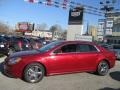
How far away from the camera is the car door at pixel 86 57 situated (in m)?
10.6

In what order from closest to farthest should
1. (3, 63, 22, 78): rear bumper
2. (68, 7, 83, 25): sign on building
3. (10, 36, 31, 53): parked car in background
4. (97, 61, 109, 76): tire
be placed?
(3, 63, 22, 78): rear bumper
(97, 61, 109, 76): tire
(10, 36, 31, 53): parked car in background
(68, 7, 83, 25): sign on building

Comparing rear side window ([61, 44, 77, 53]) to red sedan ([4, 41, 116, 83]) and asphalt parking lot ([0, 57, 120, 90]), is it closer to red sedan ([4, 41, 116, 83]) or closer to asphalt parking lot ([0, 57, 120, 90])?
red sedan ([4, 41, 116, 83])

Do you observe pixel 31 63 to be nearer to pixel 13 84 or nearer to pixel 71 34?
pixel 13 84

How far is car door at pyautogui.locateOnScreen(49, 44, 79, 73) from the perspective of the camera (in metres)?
9.88

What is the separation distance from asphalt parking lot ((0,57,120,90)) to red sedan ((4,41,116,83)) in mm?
264

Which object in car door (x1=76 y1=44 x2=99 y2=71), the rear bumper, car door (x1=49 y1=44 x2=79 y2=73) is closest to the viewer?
the rear bumper

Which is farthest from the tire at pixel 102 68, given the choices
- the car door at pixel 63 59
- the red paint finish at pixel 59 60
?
the car door at pixel 63 59

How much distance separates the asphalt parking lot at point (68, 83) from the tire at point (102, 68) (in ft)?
0.84

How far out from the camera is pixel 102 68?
443 inches

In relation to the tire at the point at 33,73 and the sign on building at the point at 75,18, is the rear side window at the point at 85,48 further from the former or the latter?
the sign on building at the point at 75,18

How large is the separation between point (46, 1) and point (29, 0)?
16.2 feet

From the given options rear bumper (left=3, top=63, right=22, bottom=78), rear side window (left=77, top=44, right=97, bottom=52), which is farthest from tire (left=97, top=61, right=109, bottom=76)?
rear bumper (left=3, top=63, right=22, bottom=78)

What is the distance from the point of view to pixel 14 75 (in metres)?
9.39

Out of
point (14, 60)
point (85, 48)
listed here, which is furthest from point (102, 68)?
point (14, 60)
